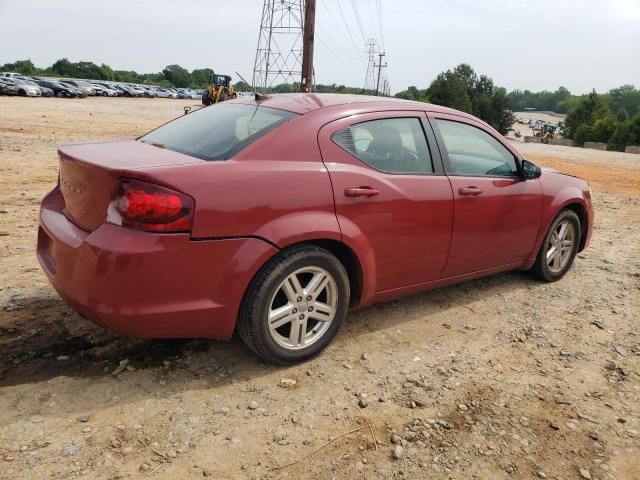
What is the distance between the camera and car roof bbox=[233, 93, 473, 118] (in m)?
3.39

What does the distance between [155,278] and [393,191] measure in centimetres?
159

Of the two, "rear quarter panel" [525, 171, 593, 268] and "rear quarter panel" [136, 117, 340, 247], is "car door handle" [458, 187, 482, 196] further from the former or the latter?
"rear quarter panel" [136, 117, 340, 247]

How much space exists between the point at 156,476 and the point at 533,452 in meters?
1.76

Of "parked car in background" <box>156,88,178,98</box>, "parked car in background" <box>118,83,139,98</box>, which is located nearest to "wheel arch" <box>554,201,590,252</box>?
"parked car in background" <box>118,83,139,98</box>

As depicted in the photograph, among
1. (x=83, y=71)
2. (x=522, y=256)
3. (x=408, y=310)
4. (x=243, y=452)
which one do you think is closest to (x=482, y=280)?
(x=522, y=256)

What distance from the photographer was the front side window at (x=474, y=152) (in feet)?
12.7

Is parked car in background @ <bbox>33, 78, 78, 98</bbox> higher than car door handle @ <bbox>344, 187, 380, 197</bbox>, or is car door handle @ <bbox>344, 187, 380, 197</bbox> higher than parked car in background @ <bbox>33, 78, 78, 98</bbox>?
car door handle @ <bbox>344, 187, 380, 197</bbox>

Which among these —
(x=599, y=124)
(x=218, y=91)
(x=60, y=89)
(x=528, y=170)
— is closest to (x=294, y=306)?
(x=528, y=170)

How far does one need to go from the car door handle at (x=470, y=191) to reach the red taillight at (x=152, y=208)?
2.03m

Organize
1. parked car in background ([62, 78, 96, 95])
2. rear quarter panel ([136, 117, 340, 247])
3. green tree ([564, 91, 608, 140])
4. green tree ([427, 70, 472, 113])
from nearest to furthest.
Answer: rear quarter panel ([136, 117, 340, 247]) < parked car in background ([62, 78, 96, 95]) < green tree ([427, 70, 472, 113]) < green tree ([564, 91, 608, 140])

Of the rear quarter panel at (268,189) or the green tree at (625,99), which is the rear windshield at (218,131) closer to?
the rear quarter panel at (268,189)

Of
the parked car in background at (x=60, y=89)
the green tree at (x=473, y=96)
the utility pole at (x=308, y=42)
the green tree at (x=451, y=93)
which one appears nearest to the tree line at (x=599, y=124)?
the green tree at (x=473, y=96)

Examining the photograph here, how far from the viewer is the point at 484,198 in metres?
3.92

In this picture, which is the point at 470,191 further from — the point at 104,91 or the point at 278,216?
the point at 104,91
